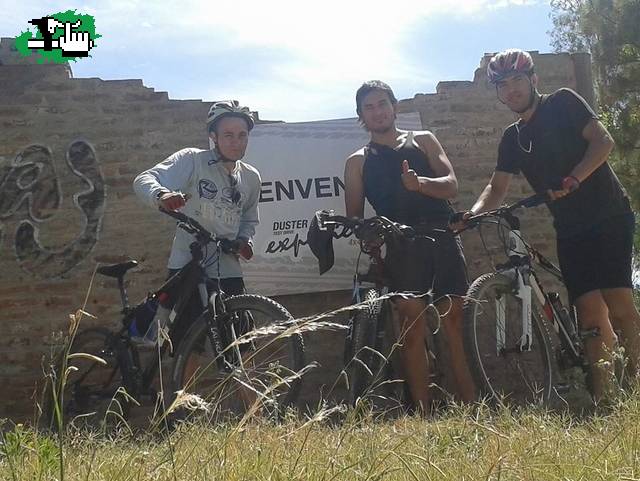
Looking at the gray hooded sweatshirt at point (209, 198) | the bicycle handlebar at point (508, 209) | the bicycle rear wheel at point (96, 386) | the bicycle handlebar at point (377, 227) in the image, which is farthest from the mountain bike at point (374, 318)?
the bicycle rear wheel at point (96, 386)

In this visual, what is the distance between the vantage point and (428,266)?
4434 millimetres

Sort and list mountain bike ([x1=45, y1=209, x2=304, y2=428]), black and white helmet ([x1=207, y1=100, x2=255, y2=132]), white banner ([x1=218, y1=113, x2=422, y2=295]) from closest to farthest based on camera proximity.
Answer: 1. mountain bike ([x1=45, y1=209, x2=304, y2=428])
2. black and white helmet ([x1=207, y1=100, x2=255, y2=132])
3. white banner ([x1=218, y1=113, x2=422, y2=295])

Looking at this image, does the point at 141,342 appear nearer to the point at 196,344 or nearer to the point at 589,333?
the point at 196,344

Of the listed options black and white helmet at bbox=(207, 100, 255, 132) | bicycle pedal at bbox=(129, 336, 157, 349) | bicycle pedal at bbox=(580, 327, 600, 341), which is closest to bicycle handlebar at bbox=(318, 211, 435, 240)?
black and white helmet at bbox=(207, 100, 255, 132)

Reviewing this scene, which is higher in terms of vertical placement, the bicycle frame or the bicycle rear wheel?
the bicycle frame

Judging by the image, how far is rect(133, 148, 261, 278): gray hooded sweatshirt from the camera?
14.4 ft

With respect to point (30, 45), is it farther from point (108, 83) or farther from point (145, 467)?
point (145, 467)

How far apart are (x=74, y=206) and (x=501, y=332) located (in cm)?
350

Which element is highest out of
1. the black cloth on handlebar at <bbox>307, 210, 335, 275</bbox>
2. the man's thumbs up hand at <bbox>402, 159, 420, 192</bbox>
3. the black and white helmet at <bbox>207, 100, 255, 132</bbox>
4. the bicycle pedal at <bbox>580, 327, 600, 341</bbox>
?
the black and white helmet at <bbox>207, 100, 255, 132</bbox>

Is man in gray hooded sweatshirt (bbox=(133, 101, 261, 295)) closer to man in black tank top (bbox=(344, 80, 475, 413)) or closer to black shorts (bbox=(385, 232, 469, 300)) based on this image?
man in black tank top (bbox=(344, 80, 475, 413))

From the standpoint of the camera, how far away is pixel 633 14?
1733 cm

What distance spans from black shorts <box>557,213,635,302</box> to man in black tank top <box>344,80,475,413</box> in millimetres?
682

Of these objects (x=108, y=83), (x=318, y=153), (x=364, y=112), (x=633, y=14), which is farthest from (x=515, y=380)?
(x=633, y=14)

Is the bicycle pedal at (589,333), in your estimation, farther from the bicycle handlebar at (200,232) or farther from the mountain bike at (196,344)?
the bicycle handlebar at (200,232)
